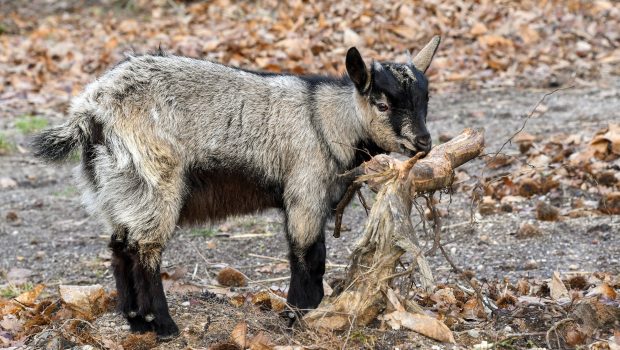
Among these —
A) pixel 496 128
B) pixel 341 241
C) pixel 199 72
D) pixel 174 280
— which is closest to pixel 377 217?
pixel 199 72

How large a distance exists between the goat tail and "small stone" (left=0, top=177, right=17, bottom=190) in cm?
407

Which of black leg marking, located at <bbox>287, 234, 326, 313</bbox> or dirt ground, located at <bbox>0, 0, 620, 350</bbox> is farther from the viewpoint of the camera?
Answer: black leg marking, located at <bbox>287, 234, 326, 313</bbox>

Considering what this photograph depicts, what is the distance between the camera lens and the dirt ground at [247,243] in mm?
5684

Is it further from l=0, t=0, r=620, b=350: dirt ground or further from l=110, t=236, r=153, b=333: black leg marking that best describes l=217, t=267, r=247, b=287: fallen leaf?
l=110, t=236, r=153, b=333: black leg marking

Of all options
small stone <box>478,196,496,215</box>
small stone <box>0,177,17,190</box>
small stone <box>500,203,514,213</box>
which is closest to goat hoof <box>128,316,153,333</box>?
small stone <box>478,196,496,215</box>

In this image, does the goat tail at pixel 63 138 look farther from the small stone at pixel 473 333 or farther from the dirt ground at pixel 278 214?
the small stone at pixel 473 333

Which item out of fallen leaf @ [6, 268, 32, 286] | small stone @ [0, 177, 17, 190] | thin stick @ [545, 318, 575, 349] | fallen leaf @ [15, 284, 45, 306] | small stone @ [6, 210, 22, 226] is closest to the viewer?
thin stick @ [545, 318, 575, 349]

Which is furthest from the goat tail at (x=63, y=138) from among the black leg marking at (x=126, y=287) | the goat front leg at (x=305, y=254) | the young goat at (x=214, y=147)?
the goat front leg at (x=305, y=254)

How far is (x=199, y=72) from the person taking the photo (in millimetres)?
4973

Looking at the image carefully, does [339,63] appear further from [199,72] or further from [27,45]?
[199,72]

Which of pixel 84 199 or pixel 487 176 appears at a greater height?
pixel 84 199

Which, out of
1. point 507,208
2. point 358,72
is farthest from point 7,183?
point 358,72

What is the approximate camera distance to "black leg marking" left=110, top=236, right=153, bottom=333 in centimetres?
467

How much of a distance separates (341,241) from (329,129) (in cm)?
187
